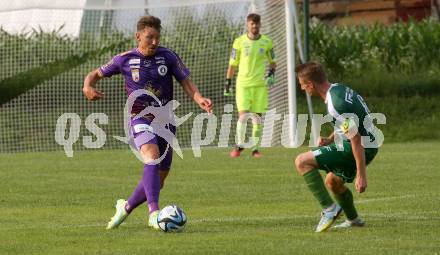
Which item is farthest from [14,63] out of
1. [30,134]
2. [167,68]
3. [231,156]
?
[167,68]

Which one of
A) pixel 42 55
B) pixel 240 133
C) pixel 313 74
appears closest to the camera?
pixel 313 74

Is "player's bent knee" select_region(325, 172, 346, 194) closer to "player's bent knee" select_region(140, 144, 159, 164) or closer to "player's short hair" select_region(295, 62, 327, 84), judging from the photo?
"player's short hair" select_region(295, 62, 327, 84)

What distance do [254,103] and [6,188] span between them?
6477 mm

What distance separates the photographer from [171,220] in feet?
32.0

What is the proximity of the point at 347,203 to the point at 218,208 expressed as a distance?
2157 millimetres

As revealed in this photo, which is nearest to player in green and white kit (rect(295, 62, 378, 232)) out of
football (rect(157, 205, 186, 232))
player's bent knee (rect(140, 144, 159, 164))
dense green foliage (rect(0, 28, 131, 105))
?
football (rect(157, 205, 186, 232))

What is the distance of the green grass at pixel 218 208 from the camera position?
29.1ft

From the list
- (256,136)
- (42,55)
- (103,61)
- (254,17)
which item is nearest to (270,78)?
(256,136)

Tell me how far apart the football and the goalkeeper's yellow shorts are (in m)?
10.1

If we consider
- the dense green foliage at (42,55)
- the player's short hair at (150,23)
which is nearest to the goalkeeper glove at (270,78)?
the dense green foliage at (42,55)

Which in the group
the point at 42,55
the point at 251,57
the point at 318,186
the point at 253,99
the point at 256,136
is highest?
the point at 42,55

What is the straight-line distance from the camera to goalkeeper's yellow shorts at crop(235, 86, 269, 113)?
784 inches

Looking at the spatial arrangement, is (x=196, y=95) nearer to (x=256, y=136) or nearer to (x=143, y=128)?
(x=143, y=128)

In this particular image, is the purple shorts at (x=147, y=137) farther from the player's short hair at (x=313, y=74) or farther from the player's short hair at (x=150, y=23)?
the player's short hair at (x=313, y=74)
